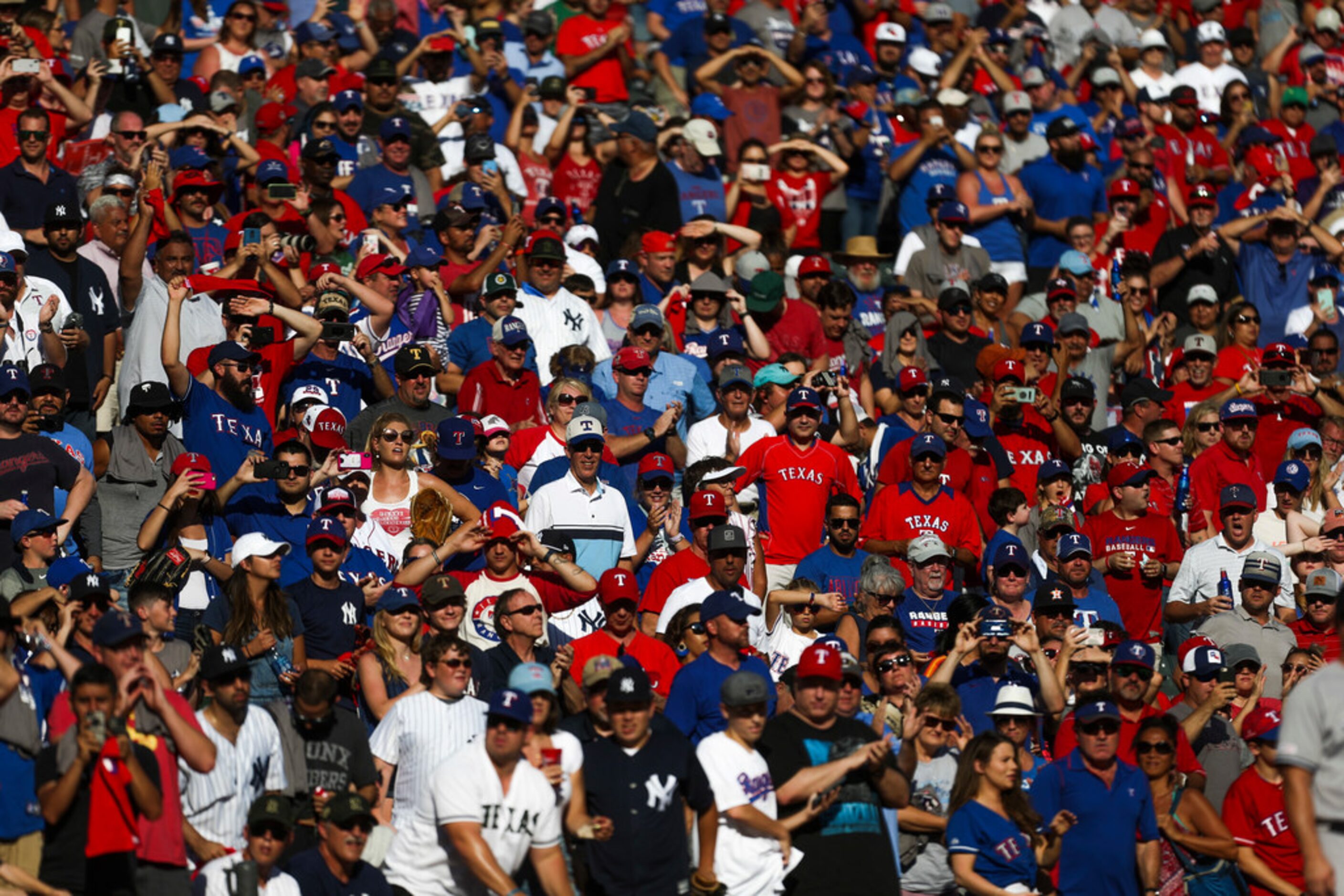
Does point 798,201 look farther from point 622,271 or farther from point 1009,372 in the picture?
point 1009,372

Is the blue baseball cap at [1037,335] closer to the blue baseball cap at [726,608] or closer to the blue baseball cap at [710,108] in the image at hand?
the blue baseball cap at [710,108]

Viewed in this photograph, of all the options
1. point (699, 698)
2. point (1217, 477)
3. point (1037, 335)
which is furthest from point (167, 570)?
point (1217, 477)

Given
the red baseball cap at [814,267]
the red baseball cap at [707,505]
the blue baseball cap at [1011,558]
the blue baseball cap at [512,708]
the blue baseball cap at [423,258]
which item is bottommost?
the red baseball cap at [814,267]

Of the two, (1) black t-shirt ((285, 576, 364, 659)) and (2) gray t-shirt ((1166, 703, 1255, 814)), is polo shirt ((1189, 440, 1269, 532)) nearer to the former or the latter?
(2) gray t-shirt ((1166, 703, 1255, 814))

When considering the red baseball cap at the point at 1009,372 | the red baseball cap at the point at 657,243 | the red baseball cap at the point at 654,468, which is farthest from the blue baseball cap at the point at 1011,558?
the red baseball cap at the point at 657,243

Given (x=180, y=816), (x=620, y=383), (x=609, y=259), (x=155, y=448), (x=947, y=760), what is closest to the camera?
(x=180, y=816)

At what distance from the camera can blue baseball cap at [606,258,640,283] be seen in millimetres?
16469

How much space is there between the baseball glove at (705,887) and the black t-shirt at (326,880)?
1485 millimetres

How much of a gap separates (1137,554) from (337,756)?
643 centimetres

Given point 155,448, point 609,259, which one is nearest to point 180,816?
point 155,448

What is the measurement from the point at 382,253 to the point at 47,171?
2.54 m

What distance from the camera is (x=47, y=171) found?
15.6m

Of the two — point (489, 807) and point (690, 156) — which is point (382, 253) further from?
point (489, 807)

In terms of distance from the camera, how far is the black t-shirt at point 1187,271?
63.4 ft
